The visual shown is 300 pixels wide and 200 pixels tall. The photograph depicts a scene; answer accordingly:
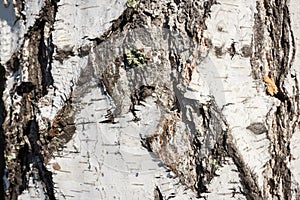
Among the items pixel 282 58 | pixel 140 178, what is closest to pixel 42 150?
pixel 140 178

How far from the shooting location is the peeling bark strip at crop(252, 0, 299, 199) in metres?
1.32

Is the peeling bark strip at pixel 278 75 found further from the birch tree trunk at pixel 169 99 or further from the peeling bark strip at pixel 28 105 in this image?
the peeling bark strip at pixel 28 105

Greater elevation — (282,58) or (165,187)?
(282,58)

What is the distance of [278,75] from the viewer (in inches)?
53.4

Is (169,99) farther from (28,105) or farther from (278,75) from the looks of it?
(28,105)

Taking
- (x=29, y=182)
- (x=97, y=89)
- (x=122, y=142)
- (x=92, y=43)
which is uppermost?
(x=92, y=43)

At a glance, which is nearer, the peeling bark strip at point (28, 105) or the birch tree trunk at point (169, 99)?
the birch tree trunk at point (169, 99)

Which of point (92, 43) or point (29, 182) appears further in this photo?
point (29, 182)

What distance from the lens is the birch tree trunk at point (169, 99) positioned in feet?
4.18

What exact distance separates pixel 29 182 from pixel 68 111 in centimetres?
24

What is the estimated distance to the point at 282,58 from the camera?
1.37 m

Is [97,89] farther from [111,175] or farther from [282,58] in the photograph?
[282,58]

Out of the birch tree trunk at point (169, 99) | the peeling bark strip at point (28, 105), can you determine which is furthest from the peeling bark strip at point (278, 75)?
the peeling bark strip at point (28, 105)

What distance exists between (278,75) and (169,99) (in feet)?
0.89
